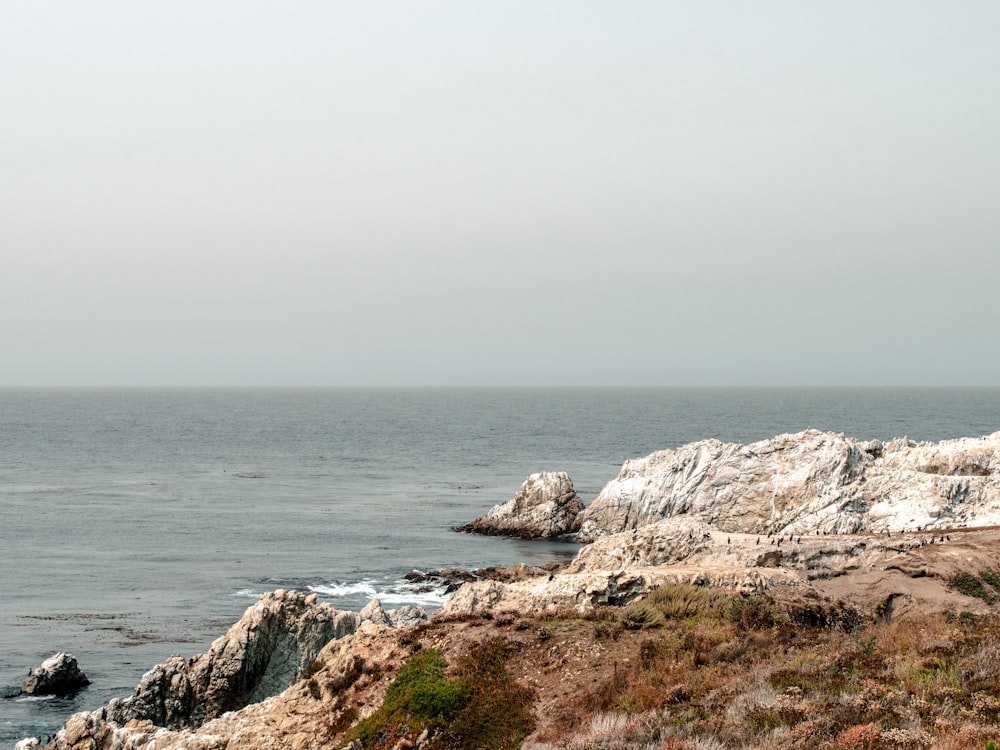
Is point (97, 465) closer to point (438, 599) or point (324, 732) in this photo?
point (438, 599)

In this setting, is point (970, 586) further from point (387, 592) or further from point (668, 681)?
point (387, 592)

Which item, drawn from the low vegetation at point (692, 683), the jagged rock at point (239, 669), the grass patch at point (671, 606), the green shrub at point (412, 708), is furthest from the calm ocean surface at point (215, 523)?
the grass patch at point (671, 606)

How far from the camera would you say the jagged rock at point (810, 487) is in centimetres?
4241

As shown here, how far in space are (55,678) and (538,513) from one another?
37.6 meters

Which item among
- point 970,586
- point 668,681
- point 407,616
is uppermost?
point 668,681

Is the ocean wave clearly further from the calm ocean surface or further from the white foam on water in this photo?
the calm ocean surface

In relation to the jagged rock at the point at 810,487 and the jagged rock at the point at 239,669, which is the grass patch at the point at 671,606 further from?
the jagged rock at the point at 810,487

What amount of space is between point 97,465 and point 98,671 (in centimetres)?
7079

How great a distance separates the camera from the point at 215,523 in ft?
204

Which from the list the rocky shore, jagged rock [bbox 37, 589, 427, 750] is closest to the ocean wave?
the rocky shore

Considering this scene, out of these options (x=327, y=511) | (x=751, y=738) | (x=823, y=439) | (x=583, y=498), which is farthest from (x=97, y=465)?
(x=751, y=738)

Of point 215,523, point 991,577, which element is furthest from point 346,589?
point 991,577

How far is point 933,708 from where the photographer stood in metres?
13.0

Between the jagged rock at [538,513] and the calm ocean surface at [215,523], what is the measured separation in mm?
2546
